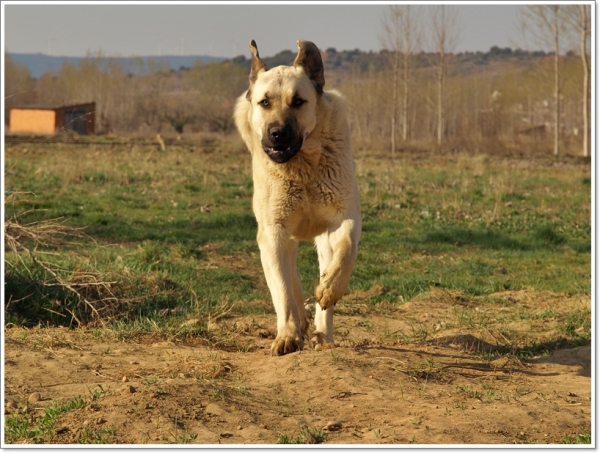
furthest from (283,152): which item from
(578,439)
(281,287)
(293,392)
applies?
(578,439)

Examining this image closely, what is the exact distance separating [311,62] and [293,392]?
2.65 metres

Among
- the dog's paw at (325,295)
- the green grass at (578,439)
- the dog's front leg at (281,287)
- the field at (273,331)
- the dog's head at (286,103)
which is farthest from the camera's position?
the dog's front leg at (281,287)

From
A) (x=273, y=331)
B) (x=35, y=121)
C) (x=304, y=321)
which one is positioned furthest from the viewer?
(x=35, y=121)

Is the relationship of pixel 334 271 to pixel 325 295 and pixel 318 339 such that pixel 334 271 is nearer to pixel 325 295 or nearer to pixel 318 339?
pixel 325 295

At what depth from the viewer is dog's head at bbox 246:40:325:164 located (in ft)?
19.6

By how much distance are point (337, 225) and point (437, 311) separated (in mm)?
2703

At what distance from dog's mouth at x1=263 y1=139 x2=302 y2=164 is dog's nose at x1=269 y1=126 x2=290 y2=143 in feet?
0.26

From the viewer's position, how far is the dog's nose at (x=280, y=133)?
5.91m

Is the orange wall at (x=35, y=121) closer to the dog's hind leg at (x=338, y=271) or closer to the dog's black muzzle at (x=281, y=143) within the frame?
the dog's black muzzle at (x=281, y=143)

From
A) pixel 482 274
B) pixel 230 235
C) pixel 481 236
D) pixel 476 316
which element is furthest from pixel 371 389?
pixel 481 236

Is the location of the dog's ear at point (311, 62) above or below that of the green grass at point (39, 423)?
above

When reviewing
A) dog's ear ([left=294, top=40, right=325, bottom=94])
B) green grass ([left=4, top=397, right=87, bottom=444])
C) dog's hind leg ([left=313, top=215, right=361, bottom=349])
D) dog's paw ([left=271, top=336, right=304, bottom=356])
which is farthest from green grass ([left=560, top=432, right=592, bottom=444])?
dog's ear ([left=294, top=40, right=325, bottom=94])

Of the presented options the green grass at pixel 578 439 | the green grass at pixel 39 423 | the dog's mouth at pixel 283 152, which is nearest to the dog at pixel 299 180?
the dog's mouth at pixel 283 152

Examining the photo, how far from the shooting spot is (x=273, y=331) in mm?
7469
